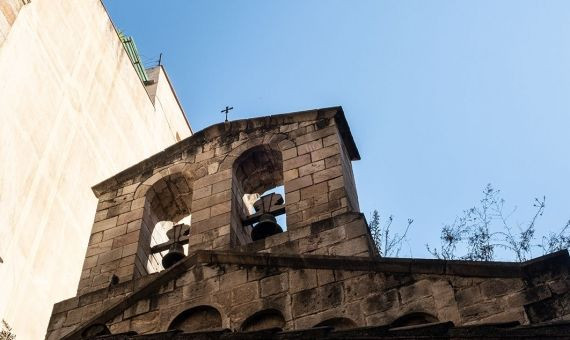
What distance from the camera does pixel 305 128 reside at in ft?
32.7

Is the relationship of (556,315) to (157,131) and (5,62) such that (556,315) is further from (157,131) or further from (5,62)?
(157,131)

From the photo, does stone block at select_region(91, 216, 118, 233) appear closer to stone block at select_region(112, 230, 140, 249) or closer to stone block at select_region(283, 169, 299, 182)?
stone block at select_region(112, 230, 140, 249)

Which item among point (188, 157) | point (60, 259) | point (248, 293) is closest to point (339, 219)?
Answer: point (248, 293)

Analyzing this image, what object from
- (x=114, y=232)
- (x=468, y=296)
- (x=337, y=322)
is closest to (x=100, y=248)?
(x=114, y=232)

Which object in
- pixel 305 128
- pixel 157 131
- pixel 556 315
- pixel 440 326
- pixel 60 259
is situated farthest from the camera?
pixel 157 131

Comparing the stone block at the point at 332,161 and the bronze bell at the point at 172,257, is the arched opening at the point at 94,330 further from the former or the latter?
the stone block at the point at 332,161

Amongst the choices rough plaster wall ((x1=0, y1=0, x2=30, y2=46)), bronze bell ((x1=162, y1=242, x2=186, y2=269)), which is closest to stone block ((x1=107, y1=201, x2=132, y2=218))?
bronze bell ((x1=162, y1=242, x2=186, y2=269))

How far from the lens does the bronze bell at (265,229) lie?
8.98 m

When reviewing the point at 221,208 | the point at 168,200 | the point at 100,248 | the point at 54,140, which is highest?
the point at 54,140

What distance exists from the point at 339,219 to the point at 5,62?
8.89m

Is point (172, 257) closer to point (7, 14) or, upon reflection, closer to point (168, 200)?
point (168, 200)

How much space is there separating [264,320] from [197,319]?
77 centimetres

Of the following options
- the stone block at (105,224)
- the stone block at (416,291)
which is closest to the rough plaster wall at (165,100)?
the stone block at (105,224)

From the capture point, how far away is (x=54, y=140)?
51.4ft
